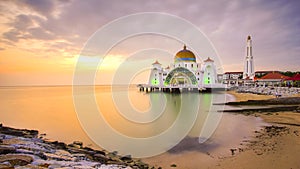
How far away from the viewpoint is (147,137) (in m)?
8.16

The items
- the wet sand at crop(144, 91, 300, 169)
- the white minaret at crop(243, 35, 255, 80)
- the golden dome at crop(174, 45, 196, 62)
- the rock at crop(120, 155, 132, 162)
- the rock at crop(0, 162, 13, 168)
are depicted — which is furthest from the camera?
the white minaret at crop(243, 35, 255, 80)

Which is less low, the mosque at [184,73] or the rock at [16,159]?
the mosque at [184,73]

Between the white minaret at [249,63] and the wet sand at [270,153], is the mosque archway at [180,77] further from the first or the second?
the wet sand at [270,153]

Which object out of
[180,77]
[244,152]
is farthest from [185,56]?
[244,152]

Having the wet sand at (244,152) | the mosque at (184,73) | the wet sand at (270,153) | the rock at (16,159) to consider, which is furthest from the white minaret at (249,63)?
the rock at (16,159)

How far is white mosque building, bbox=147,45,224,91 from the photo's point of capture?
143 ft

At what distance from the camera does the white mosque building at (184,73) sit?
1721 inches

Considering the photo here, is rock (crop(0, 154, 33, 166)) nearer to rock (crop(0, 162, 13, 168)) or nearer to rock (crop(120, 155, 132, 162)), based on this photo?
rock (crop(0, 162, 13, 168))

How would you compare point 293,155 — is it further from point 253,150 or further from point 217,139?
point 217,139

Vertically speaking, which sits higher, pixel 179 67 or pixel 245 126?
pixel 179 67

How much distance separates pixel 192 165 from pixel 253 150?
80.5 inches

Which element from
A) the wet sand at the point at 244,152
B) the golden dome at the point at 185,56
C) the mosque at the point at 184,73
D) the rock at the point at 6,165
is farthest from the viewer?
the golden dome at the point at 185,56

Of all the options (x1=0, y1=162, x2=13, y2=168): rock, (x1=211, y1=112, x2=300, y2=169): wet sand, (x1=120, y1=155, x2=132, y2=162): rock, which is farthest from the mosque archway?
(x1=0, y1=162, x2=13, y2=168): rock

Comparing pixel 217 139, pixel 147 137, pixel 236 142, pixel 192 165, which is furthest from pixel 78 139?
pixel 236 142
